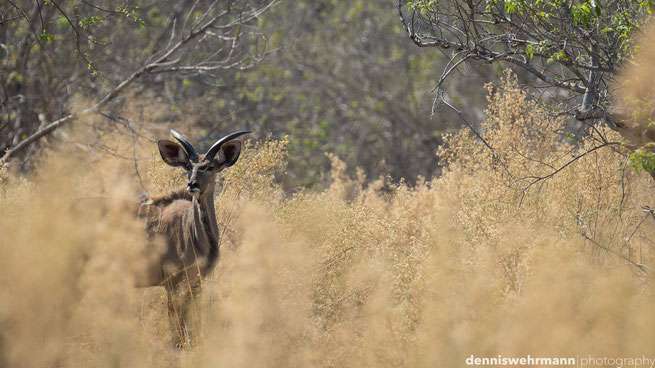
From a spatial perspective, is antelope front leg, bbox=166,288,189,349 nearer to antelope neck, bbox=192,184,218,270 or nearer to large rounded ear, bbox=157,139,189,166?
antelope neck, bbox=192,184,218,270

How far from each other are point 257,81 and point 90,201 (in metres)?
11.6

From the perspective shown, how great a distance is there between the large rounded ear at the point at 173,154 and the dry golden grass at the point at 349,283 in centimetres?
72

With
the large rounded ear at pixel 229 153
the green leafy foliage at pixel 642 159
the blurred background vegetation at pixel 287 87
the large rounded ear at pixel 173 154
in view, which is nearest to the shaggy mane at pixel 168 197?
the large rounded ear at pixel 173 154

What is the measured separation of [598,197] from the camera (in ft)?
27.1

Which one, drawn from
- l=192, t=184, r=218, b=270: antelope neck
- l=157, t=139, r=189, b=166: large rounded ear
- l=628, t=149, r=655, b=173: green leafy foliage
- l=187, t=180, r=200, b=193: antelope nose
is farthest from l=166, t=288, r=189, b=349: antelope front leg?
l=628, t=149, r=655, b=173: green leafy foliage

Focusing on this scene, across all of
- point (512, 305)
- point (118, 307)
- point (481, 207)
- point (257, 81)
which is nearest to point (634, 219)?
point (481, 207)

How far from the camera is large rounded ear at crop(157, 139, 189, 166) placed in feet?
26.7

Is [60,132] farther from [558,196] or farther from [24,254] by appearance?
[558,196]

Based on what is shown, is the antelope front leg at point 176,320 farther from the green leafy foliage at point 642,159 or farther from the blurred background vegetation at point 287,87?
the blurred background vegetation at point 287,87

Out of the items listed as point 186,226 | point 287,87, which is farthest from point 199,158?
point 287,87

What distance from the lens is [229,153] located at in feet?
27.5

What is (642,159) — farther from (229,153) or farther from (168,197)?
(168,197)

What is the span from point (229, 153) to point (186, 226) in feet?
3.38

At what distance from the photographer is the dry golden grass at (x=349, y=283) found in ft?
18.1
